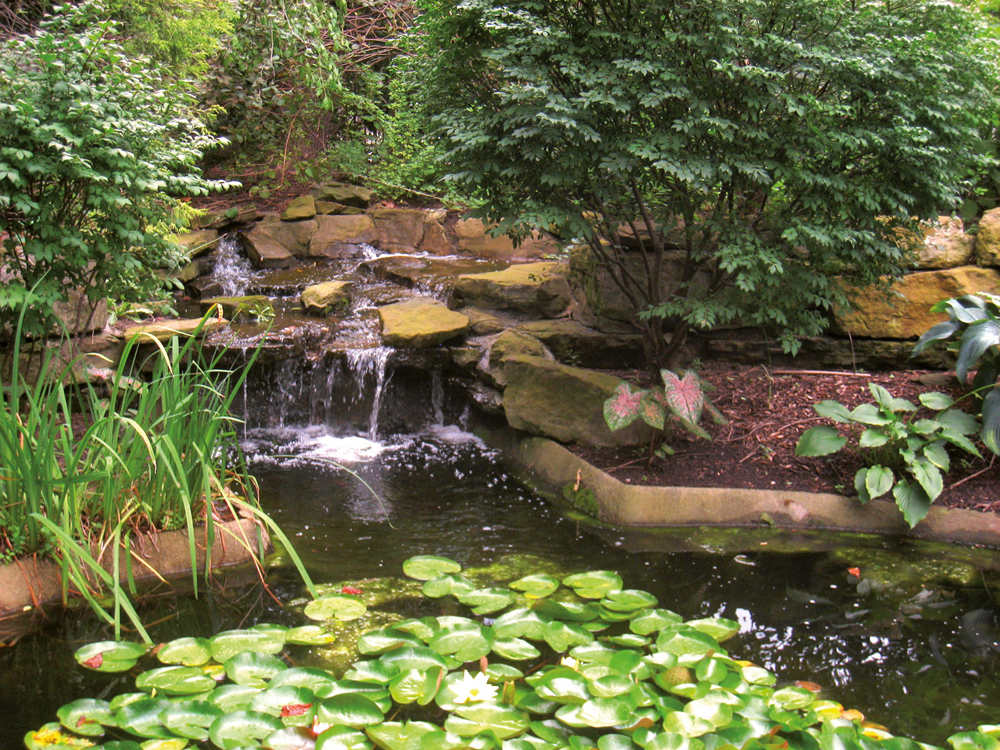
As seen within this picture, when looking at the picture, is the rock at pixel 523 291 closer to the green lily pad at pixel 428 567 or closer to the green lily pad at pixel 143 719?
the green lily pad at pixel 428 567

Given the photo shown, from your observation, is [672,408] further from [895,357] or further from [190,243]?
[190,243]

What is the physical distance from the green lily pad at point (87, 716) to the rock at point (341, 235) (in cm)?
662

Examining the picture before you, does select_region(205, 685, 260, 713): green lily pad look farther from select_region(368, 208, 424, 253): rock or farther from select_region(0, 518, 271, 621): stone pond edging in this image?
select_region(368, 208, 424, 253): rock

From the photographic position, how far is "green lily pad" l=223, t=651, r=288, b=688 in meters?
2.11

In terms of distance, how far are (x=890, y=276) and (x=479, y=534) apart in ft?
9.43

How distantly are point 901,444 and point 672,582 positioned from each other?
1590 mm

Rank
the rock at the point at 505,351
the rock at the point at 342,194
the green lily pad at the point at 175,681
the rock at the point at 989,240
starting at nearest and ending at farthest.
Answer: the green lily pad at the point at 175,681
the rock at the point at 989,240
the rock at the point at 505,351
the rock at the point at 342,194

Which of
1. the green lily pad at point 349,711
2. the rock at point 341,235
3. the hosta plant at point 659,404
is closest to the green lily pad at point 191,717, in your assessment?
the green lily pad at point 349,711

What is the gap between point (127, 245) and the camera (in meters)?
3.74

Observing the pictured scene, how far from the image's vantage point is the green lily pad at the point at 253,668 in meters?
2.11

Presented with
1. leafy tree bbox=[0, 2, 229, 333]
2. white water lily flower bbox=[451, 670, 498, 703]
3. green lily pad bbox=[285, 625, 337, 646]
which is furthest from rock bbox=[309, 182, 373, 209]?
white water lily flower bbox=[451, 670, 498, 703]

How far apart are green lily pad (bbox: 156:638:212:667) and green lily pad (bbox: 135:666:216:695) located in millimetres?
89

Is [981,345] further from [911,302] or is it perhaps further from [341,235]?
[341,235]

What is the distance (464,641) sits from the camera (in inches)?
91.5
